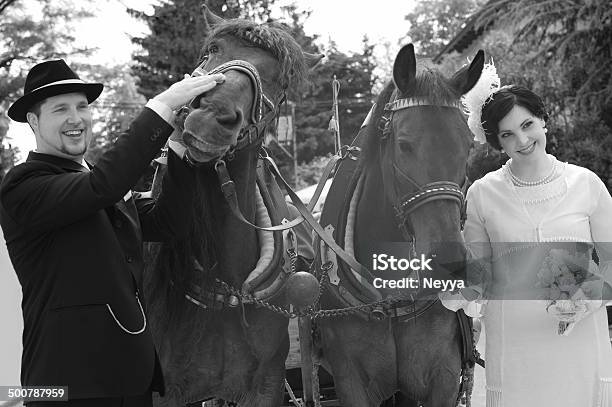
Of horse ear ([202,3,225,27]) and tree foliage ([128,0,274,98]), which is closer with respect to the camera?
horse ear ([202,3,225,27])

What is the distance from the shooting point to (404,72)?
3.05 m

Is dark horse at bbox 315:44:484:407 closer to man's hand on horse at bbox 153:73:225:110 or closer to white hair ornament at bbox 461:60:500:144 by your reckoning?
white hair ornament at bbox 461:60:500:144

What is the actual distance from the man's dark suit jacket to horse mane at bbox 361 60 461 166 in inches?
47.6

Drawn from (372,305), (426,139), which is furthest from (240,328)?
(426,139)

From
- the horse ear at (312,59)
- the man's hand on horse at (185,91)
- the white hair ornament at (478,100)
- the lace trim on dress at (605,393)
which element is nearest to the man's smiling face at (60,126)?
the man's hand on horse at (185,91)

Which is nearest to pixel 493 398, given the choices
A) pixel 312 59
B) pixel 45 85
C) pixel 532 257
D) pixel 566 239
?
pixel 532 257

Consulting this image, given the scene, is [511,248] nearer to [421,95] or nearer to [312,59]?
[421,95]

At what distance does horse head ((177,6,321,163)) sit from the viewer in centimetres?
241

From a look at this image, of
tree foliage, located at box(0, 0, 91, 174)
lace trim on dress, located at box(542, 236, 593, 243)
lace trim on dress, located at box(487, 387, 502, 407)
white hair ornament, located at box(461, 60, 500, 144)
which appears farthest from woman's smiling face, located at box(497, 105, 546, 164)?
tree foliage, located at box(0, 0, 91, 174)

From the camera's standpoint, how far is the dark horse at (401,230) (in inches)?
113

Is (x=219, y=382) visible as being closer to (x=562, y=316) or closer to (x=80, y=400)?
(x=80, y=400)

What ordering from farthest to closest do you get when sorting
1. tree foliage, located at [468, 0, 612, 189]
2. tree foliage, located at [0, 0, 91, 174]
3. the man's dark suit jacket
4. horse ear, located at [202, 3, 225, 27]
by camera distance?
tree foliage, located at [0, 0, 91, 174] < tree foliage, located at [468, 0, 612, 189] < horse ear, located at [202, 3, 225, 27] < the man's dark suit jacket

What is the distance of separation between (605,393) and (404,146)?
127cm

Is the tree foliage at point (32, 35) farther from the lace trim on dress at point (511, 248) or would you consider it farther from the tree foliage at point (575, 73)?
the lace trim on dress at point (511, 248)
